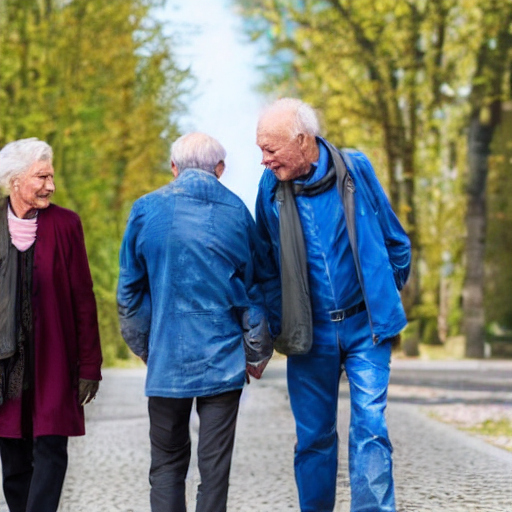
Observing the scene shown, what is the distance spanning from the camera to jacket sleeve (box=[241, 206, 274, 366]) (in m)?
5.36

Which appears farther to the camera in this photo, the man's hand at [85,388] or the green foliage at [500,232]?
the green foliage at [500,232]

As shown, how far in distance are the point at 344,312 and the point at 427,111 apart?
58.1ft

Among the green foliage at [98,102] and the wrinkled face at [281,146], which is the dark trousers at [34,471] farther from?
the green foliage at [98,102]

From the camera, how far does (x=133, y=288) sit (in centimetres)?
540

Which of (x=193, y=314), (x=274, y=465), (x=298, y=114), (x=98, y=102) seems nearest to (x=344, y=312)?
(x=193, y=314)

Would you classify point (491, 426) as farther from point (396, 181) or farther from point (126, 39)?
point (126, 39)

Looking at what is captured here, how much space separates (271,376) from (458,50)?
7.73 metres

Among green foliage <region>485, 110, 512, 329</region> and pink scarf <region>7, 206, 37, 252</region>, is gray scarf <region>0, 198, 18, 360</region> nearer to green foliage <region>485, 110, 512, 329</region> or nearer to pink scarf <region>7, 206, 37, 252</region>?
pink scarf <region>7, 206, 37, 252</region>

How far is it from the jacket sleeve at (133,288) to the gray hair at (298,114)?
2.55 ft

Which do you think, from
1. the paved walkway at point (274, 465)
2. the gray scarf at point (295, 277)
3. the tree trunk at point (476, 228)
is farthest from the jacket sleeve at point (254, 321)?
the tree trunk at point (476, 228)

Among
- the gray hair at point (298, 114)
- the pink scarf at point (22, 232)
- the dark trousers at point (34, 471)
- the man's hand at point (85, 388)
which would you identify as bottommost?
the dark trousers at point (34, 471)

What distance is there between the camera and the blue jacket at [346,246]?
18.3 ft

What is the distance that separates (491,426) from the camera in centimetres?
1154

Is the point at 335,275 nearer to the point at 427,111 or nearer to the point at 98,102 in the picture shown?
the point at 427,111
